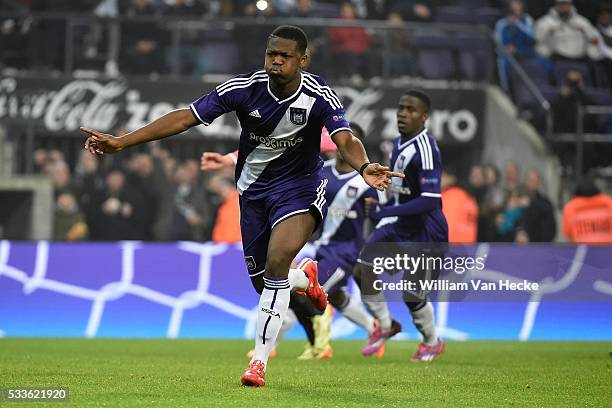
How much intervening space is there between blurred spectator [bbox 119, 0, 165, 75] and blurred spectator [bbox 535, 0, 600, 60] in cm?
633

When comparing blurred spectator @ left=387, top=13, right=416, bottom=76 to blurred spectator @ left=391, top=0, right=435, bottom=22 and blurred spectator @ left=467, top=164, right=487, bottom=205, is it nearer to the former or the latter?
blurred spectator @ left=391, top=0, right=435, bottom=22

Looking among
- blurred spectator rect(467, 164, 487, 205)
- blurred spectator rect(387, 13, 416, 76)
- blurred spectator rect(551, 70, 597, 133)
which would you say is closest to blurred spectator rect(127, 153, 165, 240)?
blurred spectator rect(387, 13, 416, 76)

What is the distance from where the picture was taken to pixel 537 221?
16844mm

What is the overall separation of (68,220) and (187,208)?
5.71ft

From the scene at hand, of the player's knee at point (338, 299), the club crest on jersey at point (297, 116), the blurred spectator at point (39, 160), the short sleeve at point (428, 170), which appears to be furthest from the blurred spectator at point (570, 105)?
the club crest on jersey at point (297, 116)

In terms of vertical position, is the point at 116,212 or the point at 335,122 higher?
the point at 335,122

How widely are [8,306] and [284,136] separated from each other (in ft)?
23.4

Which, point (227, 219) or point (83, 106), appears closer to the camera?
point (227, 219)

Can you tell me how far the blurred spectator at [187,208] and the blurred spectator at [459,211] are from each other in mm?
3482

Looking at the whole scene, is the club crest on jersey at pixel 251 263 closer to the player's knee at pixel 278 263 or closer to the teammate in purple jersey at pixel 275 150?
the teammate in purple jersey at pixel 275 150

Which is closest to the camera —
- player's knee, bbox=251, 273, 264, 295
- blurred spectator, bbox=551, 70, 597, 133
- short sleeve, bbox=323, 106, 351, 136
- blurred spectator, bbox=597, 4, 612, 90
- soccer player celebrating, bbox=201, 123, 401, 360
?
short sleeve, bbox=323, 106, 351, 136

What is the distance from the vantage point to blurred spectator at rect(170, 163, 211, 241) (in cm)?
1741

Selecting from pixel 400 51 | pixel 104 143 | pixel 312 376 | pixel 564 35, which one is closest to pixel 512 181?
pixel 400 51

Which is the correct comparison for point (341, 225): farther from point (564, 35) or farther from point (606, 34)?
point (606, 34)
